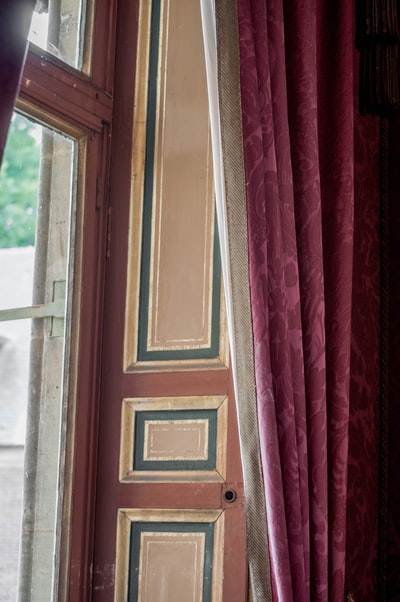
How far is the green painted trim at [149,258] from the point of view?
210cm

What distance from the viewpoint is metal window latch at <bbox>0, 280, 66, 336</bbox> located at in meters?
2.13

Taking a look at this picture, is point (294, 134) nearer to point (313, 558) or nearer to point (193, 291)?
point (193, 291)

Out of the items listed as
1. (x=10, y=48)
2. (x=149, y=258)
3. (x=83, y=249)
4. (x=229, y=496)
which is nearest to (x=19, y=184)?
(x=83, y=249)

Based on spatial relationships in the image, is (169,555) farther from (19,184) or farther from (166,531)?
(19,184)

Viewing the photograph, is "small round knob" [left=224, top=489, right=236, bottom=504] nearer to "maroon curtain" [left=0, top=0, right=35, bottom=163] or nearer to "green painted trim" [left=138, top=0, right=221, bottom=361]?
"green painted trim" [left=138, top=0, right=221, bottom=361]

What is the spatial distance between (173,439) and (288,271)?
42 centimetres

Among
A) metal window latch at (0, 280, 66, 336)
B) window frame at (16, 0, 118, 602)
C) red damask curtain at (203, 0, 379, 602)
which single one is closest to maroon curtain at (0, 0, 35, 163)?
red damask curtain at (203, 0, 379, 602)

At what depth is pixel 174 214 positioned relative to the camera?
2.18 meters

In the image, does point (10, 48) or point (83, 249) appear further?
point (83, 249)

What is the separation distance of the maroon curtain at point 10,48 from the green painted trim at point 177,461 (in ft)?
3.71

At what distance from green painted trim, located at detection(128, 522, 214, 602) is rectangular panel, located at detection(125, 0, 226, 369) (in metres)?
0.32

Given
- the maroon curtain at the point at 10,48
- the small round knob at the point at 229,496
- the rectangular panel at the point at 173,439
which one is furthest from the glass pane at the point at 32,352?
the maroon curtain at the point at 10,48

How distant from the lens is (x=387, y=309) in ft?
8.19

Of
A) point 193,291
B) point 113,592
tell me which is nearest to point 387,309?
point 193,291
